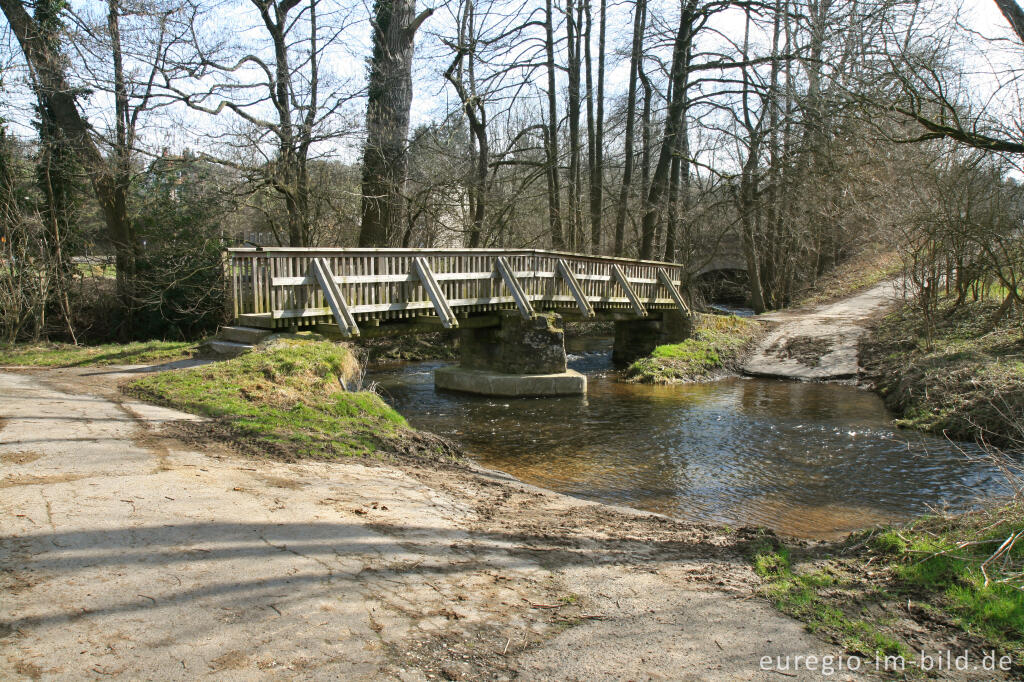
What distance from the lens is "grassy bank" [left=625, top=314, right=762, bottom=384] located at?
1817cm

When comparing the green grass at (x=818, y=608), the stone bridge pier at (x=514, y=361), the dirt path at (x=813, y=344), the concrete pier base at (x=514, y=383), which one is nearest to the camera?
the green grass at (x=818, y=608)

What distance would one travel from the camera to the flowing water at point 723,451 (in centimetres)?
828

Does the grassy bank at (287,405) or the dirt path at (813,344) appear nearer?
the grassy bank at (287,405)

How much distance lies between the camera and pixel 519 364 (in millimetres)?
15742

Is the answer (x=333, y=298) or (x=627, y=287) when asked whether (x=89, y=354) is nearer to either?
(x=333, y=298)

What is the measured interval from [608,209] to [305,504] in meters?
25.7

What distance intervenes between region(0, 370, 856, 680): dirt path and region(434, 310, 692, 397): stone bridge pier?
888 centimetres

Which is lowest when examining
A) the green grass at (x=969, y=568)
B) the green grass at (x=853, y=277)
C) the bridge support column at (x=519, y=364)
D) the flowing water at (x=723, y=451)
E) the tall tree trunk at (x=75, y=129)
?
the flowing water at (x=723, y=451)

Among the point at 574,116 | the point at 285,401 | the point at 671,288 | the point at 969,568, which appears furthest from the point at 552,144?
the point at 969,568

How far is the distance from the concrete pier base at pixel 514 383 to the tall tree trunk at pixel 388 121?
4917 mm

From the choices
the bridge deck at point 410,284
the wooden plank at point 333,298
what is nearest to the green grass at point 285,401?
the wooden plank at point 333,298

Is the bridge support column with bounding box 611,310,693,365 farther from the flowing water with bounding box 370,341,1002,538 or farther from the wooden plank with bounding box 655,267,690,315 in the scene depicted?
the flowing water with bounding box 370,341,1002,538

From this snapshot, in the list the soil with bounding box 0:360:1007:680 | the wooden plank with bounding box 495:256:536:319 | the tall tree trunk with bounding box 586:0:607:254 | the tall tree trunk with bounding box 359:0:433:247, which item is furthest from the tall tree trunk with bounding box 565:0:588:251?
the soil with bounding box 0:360:1007:680

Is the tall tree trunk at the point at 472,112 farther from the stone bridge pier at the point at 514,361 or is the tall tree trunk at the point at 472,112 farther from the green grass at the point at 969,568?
the green grass at the point at 969,568
